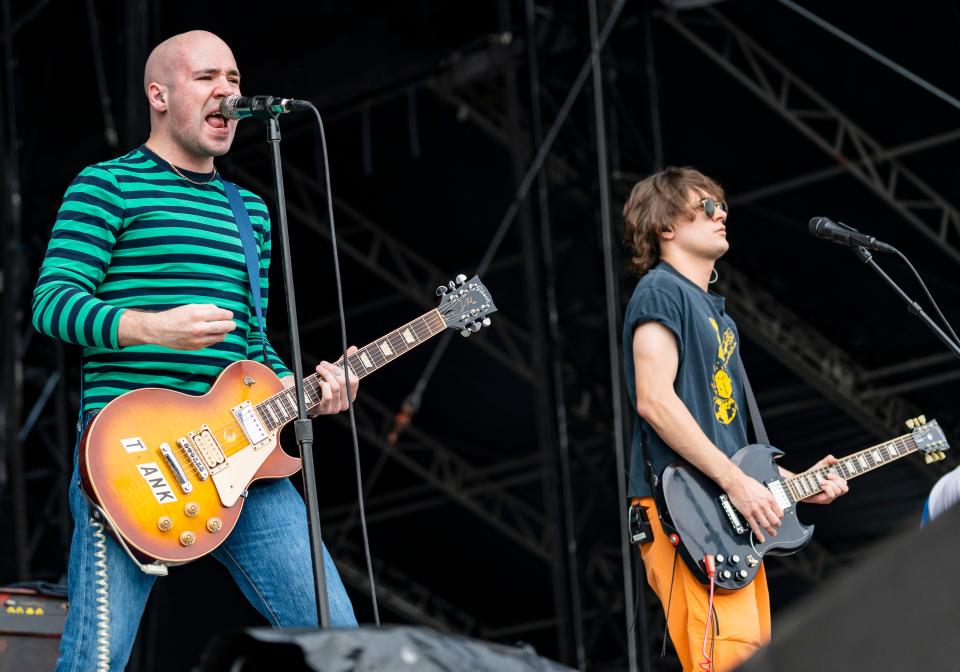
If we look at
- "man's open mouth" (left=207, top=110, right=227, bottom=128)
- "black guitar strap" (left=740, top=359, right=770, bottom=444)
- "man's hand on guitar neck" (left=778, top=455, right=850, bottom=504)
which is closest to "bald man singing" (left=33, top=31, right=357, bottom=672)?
"man's open mouth" (left=207, top=110, right=227, bottom=128)

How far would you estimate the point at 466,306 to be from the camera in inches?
142

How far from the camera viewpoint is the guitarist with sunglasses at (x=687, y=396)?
11.2ft

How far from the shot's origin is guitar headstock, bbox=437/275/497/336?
11.8 feet

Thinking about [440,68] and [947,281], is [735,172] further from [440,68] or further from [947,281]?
[440,68]

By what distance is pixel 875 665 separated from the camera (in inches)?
44.0

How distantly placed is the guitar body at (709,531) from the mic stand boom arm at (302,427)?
101 centimetres

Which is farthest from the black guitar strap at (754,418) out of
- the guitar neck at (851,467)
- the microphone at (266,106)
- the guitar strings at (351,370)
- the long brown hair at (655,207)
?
the microphone at (266,106)

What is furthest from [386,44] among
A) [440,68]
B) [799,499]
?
[799,499]

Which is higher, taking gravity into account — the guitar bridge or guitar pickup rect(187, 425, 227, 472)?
guitar pickup rect(187, 425, 227, 472)

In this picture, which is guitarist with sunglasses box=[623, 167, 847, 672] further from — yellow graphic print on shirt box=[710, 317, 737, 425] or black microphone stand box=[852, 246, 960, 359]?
black microphone stand box=[852, 246, 960, 359]

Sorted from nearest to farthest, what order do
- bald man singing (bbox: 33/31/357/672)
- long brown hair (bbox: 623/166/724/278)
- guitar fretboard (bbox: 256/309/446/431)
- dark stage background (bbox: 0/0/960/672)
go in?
1. bald man singing (bbox: 33/31/357/672)
2. guitar fretboard (bbox: 256/309/446/431)
3. long brown hair (bbox: 623/166/724/278)
4. dark stage background (bbox: 0/0/960/672)

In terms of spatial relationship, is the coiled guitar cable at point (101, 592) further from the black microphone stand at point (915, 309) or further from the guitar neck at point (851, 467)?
the black microphone stand at point (915, 309)

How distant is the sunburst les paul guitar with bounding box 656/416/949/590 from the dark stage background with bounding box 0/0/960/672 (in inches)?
109

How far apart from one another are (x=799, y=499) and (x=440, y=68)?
5299 millimetres
